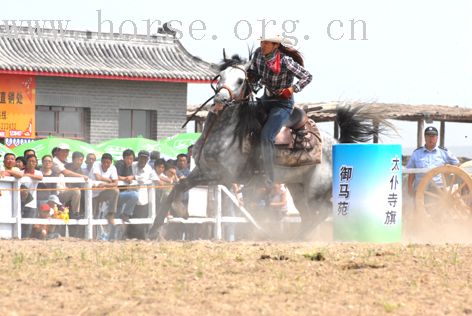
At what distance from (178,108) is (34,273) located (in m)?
28.1

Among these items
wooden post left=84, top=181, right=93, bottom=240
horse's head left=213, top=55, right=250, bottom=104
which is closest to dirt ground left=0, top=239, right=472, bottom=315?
horse's head left=213, top=55, right=250, bottom=104

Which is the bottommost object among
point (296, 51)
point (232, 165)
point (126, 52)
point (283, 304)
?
point (283, 304)

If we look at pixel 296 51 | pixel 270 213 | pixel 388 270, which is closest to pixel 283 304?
pixel 388 270

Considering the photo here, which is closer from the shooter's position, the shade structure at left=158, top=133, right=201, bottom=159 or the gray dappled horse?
the gray dappled horse

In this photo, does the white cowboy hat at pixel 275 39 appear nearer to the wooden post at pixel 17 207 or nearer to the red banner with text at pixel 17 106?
the wooden post at pixel 17 207

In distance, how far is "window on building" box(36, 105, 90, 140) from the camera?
→ 112ft

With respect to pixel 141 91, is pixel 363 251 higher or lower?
lower

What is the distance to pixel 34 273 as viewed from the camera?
337 inches

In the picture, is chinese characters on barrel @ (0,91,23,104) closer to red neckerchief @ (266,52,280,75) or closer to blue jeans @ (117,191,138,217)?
blue jeans @ (117,191,138,217)

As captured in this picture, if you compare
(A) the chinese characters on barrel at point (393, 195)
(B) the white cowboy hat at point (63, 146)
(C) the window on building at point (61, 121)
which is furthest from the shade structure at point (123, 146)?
(C) the window on building at point (61, 121)

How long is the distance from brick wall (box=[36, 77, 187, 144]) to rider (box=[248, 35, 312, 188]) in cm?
2061

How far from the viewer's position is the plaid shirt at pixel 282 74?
43.1 ft

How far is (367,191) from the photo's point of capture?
1261 cm

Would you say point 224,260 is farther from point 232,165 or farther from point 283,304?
point 232,165
